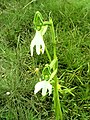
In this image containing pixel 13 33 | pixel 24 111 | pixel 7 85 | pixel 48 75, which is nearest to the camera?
pixel 48 75

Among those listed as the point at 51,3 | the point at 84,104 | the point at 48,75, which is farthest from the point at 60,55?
the point at 48,75

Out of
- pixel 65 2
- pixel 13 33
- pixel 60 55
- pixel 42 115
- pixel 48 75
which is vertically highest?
pixel 65 2

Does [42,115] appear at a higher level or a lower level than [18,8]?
lower

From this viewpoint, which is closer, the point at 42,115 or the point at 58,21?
the point at 42,115

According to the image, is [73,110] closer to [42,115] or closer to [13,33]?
[42,115]

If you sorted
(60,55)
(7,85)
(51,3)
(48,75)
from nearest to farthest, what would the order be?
1. (48,75)
2. (7,85)
3. (60,55)
4. (51,3)

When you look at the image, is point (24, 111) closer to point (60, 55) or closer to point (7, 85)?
point (7, 85)
